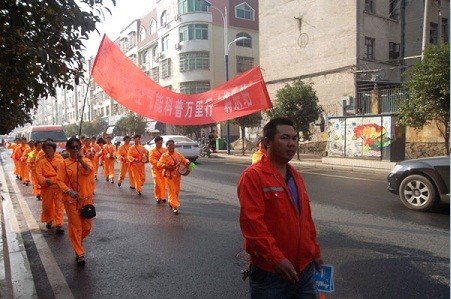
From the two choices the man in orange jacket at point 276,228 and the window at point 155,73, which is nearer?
the man in orange jacket at point 276,228

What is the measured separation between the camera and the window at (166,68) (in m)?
43.4

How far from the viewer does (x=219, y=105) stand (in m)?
5.87

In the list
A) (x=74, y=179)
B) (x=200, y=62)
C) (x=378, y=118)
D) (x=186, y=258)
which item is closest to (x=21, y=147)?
(x=74, y=179)

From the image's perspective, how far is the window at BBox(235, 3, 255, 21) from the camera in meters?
42.2

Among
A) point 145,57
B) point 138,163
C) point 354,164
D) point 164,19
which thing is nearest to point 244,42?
point 164,19

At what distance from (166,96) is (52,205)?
300 centimetres

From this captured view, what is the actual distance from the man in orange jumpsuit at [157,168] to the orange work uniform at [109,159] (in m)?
4.61

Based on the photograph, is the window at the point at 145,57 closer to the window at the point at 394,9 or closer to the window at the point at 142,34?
the window at the point at 142,34

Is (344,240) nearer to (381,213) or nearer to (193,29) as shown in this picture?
(381,213)

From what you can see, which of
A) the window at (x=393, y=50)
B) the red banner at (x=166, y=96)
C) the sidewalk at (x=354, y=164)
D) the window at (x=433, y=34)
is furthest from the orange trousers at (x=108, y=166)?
the window at (x=433, y=34)

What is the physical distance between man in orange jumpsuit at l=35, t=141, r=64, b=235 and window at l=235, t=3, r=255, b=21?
38.2 m

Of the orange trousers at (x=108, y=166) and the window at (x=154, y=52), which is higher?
the window at (x=154, y=52)

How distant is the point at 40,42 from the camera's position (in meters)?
3.71

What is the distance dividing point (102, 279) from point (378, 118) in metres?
13.8
